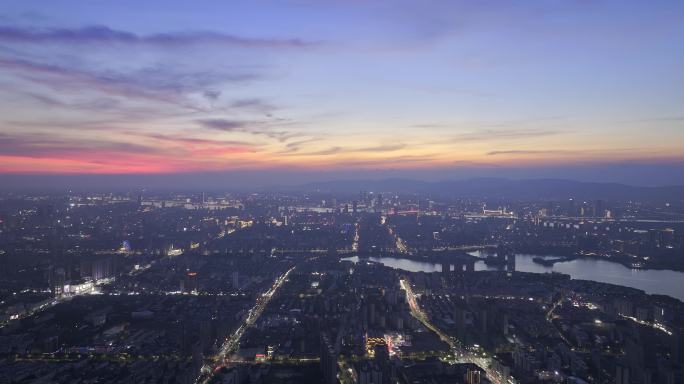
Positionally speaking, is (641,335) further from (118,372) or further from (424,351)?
(118,372)

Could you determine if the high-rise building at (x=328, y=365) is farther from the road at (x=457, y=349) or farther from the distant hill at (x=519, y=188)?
the distant hill at (x=519, y=188)

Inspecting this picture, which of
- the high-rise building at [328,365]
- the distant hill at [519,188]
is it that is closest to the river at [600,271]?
the high-rise building at [328,365]

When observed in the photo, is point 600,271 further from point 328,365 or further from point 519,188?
point 519,188

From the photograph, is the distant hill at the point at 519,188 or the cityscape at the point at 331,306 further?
the distant hill at the point at 519,188

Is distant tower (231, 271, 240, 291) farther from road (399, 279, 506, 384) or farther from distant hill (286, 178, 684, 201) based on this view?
distant hill (286, 178, 684, 201)

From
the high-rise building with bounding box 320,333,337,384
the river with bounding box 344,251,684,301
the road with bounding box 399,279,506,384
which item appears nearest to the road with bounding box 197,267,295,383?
the high-rise building with bounding box 320,333,337,384

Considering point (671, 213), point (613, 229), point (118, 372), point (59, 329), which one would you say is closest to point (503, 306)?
point (118, 372)

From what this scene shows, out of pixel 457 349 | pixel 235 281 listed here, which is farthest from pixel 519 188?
pixel 457 349
